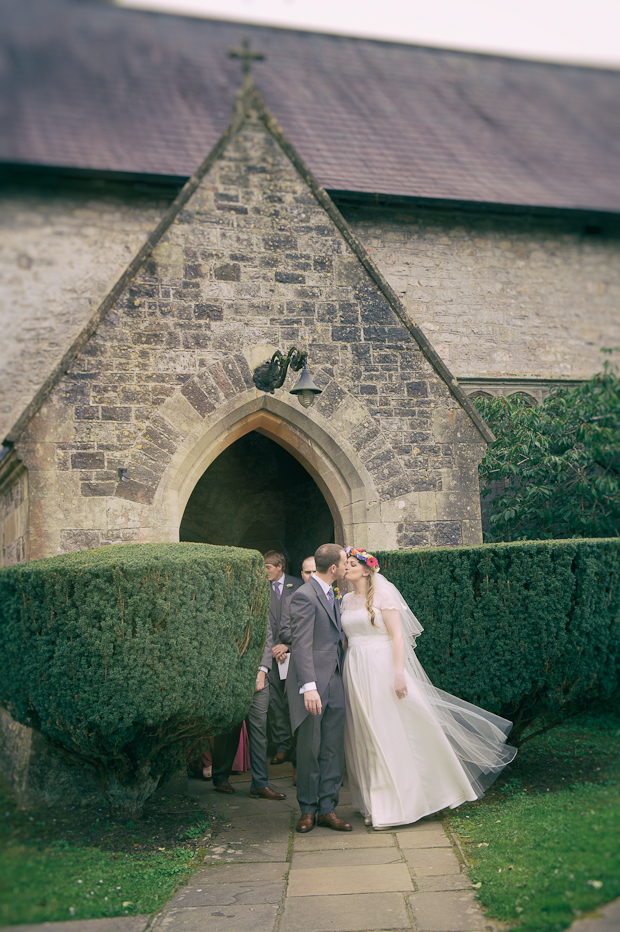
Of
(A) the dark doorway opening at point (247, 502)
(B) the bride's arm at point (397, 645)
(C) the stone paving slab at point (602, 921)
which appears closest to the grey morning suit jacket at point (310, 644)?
(B) the bride's arm at point (397, 645)

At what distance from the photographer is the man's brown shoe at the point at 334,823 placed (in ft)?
15.0

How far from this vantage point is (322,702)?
473 cm

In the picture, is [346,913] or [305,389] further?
[305,389]

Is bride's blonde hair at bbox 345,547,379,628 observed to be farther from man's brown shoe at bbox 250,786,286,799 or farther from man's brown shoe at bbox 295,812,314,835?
man's brown shoe at bbox 250,786,286,799

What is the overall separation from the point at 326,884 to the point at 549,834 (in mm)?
1213

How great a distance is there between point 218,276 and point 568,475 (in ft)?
13.9

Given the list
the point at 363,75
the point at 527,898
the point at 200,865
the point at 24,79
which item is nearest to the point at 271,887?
the point at 200,865

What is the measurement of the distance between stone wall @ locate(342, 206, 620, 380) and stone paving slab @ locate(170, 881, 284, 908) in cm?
782

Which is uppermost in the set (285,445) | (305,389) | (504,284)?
(504,284)

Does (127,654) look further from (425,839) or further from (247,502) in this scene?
(247,502)

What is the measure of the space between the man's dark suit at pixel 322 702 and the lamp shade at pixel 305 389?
1.81 meters

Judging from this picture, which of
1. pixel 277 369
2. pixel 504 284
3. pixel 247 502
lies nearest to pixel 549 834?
pixel 277 369

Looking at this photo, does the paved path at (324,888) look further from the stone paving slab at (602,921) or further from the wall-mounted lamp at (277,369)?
the wall-mounted lamp at (277,369)

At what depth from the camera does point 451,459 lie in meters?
6.86
